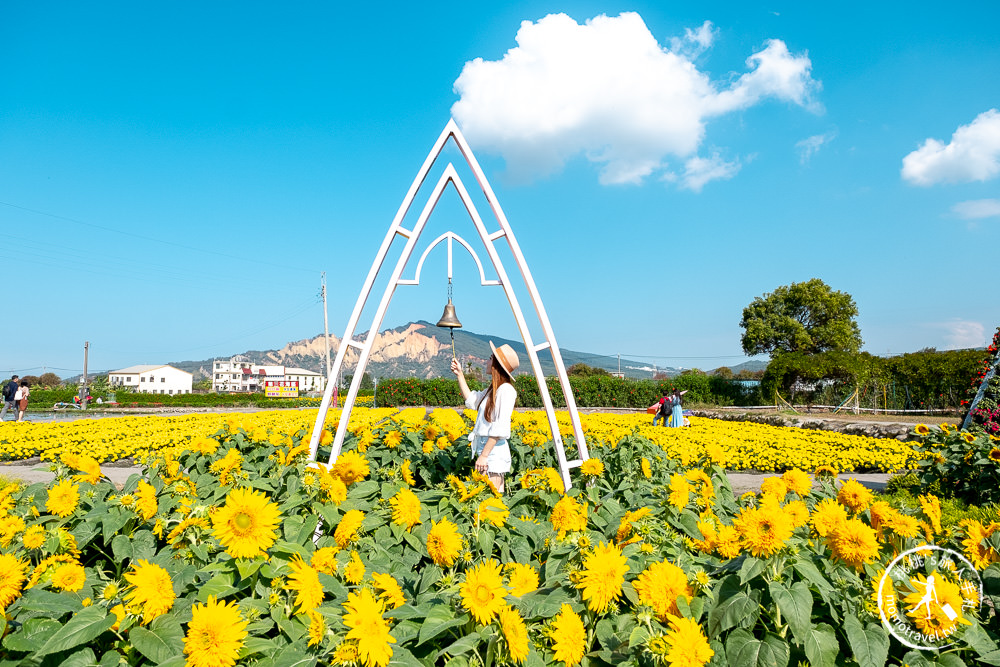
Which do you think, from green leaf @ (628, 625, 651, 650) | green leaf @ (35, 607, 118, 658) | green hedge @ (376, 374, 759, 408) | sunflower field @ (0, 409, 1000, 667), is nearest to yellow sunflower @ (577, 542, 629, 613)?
sunflower field @ (0, 409, 1000, 667)

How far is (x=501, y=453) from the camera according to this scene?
4105 mm

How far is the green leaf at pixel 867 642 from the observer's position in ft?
4.51

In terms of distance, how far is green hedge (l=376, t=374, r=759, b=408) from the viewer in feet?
84.8

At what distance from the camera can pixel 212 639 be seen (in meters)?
1.28

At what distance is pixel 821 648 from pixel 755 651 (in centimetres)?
17

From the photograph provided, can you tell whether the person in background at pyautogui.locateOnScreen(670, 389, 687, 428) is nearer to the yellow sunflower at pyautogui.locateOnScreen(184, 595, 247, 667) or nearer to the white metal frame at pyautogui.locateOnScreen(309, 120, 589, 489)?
the white metal frame at pyautogui.locateOnScreen(309, 120, 589, 489)

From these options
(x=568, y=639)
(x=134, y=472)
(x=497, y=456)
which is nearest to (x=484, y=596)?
(x=568, y=639)

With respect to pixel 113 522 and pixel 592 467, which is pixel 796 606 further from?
pixel 113 522

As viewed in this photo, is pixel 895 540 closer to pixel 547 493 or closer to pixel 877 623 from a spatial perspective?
pixel 877 623

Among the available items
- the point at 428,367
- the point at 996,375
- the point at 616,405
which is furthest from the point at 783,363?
the point at 428,367

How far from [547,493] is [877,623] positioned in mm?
1706

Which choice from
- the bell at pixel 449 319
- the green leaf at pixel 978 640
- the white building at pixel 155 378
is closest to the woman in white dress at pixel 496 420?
the bell at pixel 449 319

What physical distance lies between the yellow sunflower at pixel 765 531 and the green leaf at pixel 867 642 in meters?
0.25

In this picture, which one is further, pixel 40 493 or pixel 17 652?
pixel 40 493
